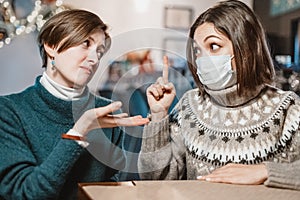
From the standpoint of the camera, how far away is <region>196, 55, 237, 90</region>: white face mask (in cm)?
102

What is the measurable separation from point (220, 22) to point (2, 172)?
61cm

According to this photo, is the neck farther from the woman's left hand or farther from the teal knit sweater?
the teal knit sweater

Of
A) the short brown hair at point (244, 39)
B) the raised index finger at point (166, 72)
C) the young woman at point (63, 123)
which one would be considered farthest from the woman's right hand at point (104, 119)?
the short brown hair at point (244, 39)

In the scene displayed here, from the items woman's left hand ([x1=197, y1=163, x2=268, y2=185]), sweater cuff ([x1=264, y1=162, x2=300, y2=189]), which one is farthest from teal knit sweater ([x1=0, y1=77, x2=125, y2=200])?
sweater cuff ([x1=264, y1=162, x2=300, y2=189])

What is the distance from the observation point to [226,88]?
1044 mm

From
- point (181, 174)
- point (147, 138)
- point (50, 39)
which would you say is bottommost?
point (181, 174)

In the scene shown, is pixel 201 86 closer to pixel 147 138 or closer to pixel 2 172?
A: pixel 147 138

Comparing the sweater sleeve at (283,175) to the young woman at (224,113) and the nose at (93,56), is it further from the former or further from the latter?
the nose at (93,56)

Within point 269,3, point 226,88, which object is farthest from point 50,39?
point 269,3

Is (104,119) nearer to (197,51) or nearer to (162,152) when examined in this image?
(162,152)

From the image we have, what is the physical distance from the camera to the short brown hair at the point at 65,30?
0.99m

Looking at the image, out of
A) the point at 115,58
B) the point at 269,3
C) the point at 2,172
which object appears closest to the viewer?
the point at 2,172

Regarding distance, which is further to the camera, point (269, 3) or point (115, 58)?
point (269, 3)

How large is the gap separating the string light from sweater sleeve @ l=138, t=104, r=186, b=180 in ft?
1.20
